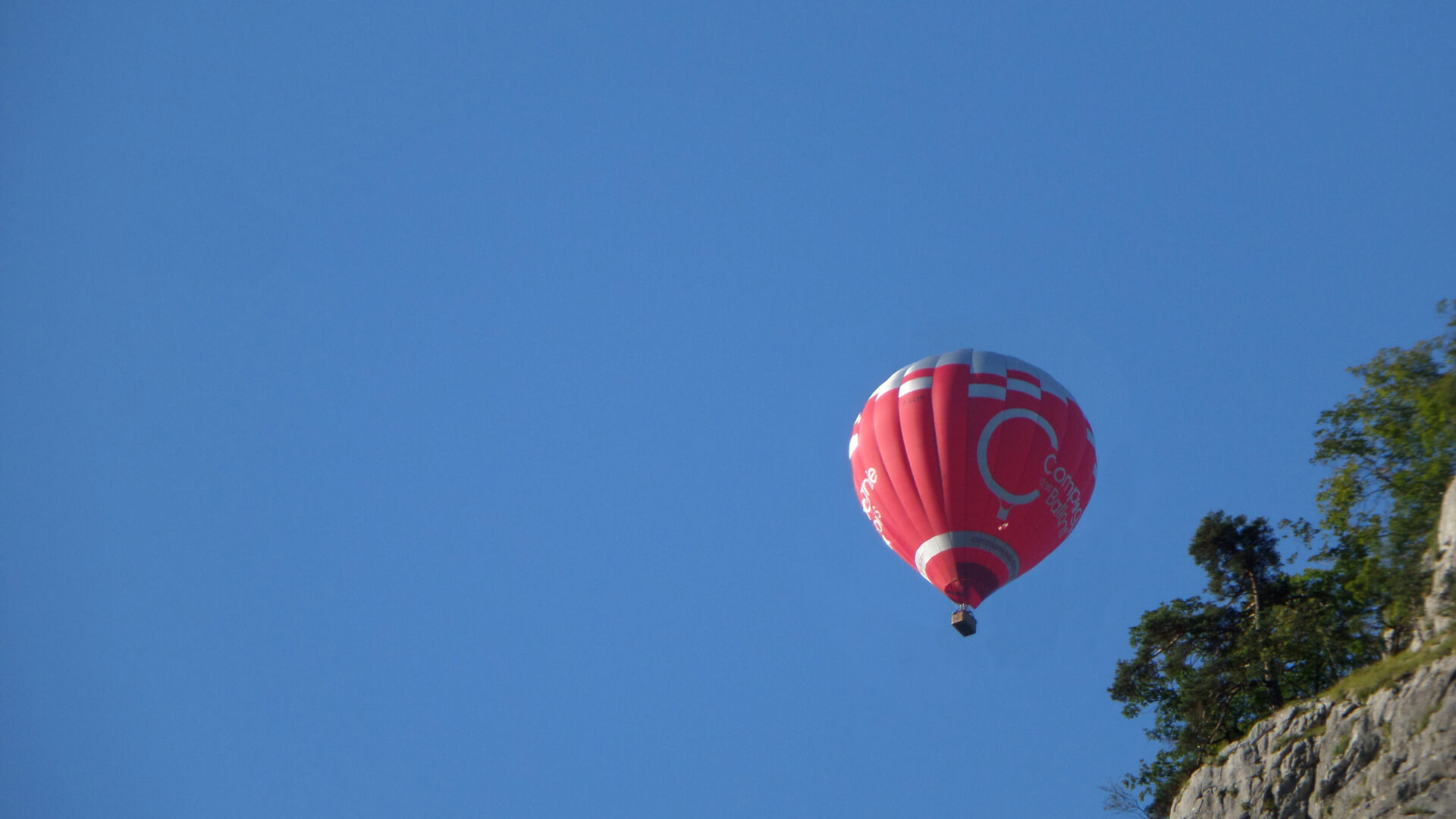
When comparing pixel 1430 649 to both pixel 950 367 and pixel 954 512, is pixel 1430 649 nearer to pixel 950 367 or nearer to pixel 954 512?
pixel 954 512

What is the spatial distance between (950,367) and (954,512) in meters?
4.29

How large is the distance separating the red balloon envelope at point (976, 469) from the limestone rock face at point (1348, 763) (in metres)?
9.37

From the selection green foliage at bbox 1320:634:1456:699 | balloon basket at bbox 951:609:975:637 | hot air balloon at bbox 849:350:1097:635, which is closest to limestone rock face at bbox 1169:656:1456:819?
green foliage at bbox 1320:634:1456:699

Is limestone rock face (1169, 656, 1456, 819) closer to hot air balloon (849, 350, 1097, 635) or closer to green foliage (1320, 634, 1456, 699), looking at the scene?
green foliage (1320, 634, 1456, 699)

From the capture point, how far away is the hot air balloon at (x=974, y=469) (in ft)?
118

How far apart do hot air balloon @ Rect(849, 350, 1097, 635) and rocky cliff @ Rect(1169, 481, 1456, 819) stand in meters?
9.39

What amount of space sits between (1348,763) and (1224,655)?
26.3ft

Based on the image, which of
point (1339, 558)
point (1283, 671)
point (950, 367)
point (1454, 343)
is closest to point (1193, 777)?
point (1283, 671)

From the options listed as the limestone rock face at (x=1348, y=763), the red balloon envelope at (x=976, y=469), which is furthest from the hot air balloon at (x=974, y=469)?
the limestone rock face at (x=1348, y=763)

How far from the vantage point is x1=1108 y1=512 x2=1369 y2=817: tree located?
99.1 ft

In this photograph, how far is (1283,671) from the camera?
31.2 m

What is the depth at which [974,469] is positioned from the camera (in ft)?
118

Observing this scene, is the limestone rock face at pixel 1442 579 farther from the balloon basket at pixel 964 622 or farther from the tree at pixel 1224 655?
the balloon basket at pixel 964 622

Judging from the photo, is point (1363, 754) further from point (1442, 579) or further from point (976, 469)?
point (976, 469)
